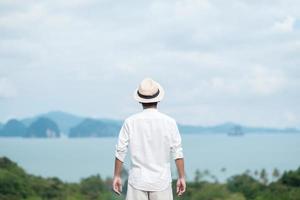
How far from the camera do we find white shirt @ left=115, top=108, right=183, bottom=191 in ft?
11.2

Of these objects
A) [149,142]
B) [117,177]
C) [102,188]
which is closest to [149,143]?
[149,142]

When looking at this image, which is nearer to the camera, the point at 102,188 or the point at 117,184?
the point at 117,184

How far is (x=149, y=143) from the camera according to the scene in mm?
3424

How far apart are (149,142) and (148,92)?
0.25m

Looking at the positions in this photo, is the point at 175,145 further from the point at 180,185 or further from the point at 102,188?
the point at 102,188

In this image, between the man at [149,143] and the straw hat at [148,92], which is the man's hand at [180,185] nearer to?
the man at [149,143]

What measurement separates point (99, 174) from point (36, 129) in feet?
51.0

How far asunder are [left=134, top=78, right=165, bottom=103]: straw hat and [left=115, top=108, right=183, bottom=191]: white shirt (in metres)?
0.08

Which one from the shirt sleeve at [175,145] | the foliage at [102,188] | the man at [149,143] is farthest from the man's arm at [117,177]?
the foliage at [102,188]

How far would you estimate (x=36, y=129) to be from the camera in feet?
134

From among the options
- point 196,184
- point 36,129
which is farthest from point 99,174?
point 36,129

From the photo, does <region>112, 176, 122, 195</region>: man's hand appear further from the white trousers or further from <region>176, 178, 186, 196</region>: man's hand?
<region>176, 178, 186, 196</region>: man's hand

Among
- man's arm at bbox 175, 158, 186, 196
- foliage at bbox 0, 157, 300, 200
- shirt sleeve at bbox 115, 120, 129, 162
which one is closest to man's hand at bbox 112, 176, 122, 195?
shirt sleeve at bbox 115, 120, 129, 162

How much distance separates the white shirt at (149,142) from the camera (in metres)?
3.42
